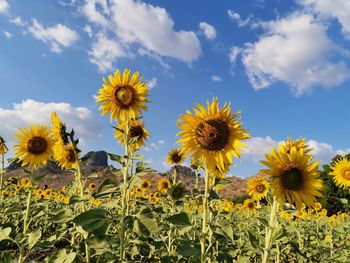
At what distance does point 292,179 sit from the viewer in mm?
3756

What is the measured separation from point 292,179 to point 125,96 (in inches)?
104

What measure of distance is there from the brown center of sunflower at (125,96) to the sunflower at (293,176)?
2.32 meters

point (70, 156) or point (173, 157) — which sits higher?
point (173, 157)

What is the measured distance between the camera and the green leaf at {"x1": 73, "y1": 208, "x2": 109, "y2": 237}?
11.8ft

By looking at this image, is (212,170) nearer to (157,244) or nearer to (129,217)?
(129,217)

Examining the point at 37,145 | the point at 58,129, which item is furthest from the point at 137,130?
the point at 37,145

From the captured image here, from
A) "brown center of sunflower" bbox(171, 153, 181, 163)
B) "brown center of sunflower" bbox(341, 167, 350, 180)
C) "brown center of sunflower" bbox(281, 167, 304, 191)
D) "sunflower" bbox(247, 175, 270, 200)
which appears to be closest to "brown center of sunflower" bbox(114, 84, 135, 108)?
"brown center of sunflower" bbox(281, 167, 304, 191)

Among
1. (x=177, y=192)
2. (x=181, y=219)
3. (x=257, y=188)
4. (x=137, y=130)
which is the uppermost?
(x=257, y=188)

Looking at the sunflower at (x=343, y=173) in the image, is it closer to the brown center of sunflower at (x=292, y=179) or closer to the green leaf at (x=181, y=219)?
the brown center of sunflower at (x=292, y=179)

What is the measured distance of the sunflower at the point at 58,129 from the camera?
550 centimetres

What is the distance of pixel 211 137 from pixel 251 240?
3.90ft

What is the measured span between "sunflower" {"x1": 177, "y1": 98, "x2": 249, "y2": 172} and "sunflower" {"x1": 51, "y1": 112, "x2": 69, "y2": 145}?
6.99 feet

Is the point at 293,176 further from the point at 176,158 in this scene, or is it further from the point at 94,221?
the point at 176,158

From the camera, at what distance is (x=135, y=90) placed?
538cm
